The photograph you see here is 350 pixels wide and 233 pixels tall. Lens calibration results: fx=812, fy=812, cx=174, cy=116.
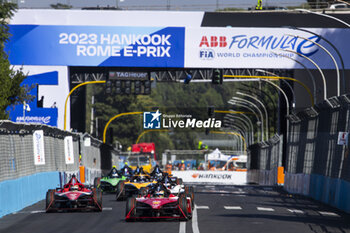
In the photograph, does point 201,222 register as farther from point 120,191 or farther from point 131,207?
point 120,191

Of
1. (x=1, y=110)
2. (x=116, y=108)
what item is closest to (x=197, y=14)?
(x=1, y=110)

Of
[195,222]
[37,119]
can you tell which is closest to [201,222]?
[195,222]

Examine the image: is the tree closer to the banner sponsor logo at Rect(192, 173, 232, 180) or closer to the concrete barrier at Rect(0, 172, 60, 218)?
the concrete barrier at Rect(0, 172, 60, 218)

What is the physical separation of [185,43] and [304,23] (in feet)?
26.2

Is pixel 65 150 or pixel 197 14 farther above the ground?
pixel 197 14

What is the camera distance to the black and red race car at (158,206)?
1753 cm

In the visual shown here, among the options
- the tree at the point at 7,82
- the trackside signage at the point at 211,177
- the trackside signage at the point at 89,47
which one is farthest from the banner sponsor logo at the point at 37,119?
the trackside signage at the point at 211,177

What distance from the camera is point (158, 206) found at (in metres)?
17.7

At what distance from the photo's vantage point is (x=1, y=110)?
40.1m

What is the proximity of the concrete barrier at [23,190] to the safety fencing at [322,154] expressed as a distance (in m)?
8.96

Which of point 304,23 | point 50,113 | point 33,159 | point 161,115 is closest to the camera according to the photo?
point 33,159

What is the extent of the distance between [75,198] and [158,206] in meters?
3.38

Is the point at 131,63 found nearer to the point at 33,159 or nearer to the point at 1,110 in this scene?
the point at 1,110

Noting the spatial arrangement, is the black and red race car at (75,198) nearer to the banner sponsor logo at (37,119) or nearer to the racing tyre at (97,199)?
the racing tyre at (97,199)
